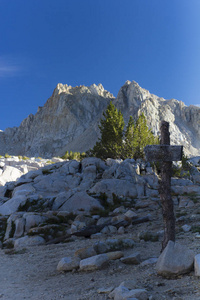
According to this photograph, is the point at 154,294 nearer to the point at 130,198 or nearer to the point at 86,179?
the point at 130,198

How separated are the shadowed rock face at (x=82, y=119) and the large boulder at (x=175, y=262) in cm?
8833

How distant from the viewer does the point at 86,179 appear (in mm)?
20844

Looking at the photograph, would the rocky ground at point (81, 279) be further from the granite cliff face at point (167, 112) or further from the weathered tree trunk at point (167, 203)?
the granite cliff face at point (167, 112)

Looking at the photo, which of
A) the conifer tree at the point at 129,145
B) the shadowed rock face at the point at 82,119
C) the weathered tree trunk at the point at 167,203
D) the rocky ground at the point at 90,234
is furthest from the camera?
the shadowed rock face at the point at 82,119

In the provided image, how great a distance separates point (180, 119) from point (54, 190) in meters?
103

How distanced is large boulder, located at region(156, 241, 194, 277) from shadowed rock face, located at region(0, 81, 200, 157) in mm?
88329

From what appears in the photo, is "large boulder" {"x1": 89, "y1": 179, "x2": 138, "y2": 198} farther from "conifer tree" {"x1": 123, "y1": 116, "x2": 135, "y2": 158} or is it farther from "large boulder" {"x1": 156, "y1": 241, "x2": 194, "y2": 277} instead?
"conifer tree" {"x1": 123, "y1": 116, "x2": 135, "y2": 158}

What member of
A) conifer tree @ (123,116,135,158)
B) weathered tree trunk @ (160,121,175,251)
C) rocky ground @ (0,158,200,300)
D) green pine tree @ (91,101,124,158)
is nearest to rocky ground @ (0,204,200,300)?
rocky ground @ (0,158,200,300)

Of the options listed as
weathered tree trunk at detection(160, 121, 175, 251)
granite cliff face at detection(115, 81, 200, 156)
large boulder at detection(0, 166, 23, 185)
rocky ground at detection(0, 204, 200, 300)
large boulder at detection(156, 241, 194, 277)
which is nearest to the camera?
rocky ground at detection(0, 204, 200, 300)

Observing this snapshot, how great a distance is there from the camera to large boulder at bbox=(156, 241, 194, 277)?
4.13m

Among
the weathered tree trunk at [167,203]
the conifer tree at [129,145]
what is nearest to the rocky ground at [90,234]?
the weathered tree trunk at [167,203]

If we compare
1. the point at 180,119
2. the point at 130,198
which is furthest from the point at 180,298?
the point at 180,119

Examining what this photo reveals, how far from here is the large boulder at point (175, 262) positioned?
4129mm

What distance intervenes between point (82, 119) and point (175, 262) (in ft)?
442
